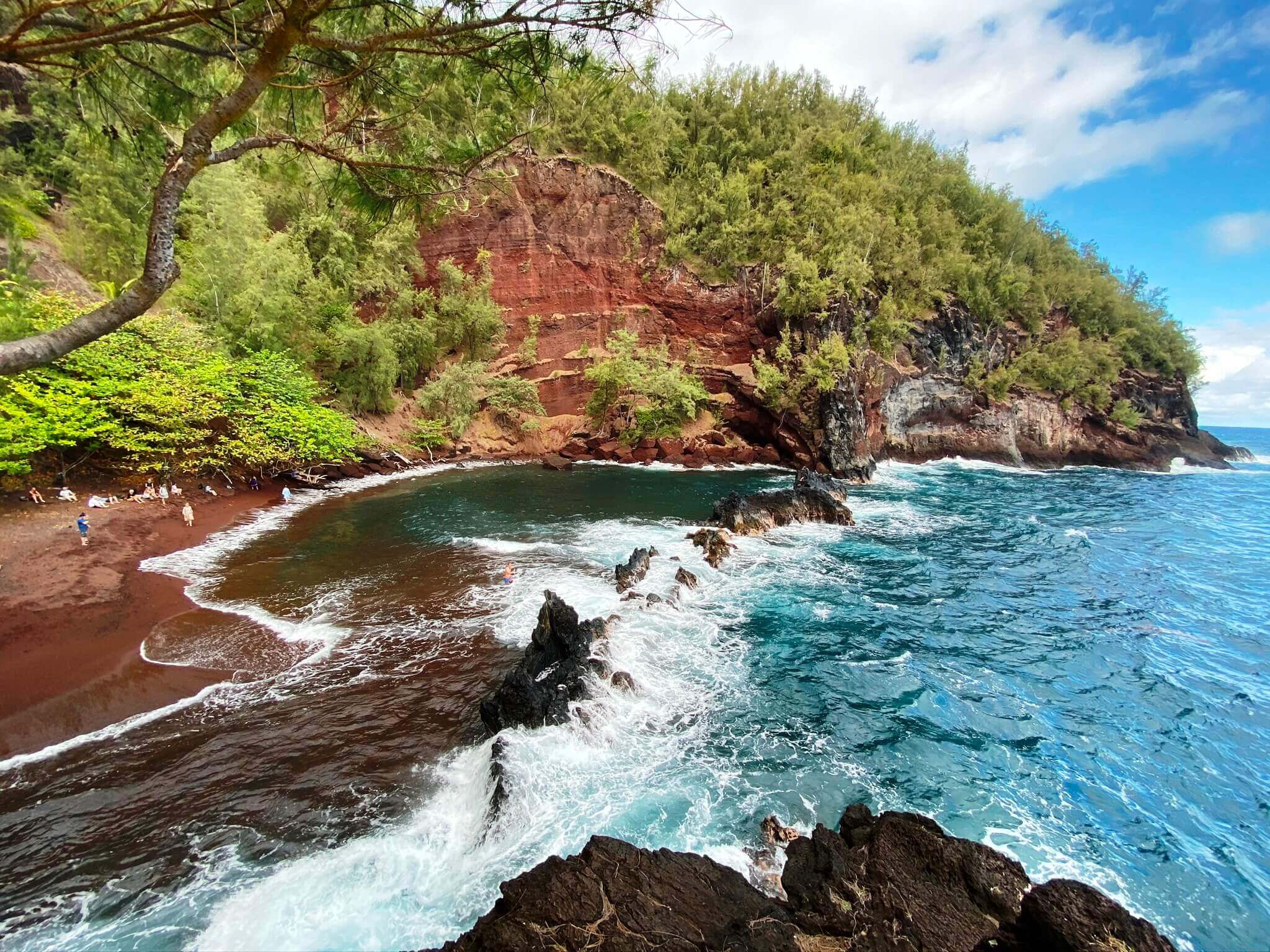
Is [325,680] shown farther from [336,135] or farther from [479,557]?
[336,135]

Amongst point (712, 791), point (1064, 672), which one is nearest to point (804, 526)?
point (1064, 672)

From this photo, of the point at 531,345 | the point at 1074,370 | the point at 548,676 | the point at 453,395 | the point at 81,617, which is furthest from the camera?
the point at 1074,370

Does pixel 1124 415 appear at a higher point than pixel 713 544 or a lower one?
higher

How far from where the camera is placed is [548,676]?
8.55m

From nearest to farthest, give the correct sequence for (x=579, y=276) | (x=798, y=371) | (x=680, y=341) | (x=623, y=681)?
(x=623, y=681) < (x=798, y=371) < (x=579, y=276) < (x=680, y=341)

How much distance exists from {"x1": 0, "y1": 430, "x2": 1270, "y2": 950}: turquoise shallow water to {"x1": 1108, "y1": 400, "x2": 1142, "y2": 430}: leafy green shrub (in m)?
25.1

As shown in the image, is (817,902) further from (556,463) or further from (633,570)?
(556,463)

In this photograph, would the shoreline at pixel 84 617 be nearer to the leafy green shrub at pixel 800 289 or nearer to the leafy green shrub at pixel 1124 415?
the leafy green shrub at pixel 800 289

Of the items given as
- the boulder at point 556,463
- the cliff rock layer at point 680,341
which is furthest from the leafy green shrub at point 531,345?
the boulder at point 556,463

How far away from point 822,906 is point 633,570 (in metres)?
8.78

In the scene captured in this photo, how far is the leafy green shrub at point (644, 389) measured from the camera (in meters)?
29.7

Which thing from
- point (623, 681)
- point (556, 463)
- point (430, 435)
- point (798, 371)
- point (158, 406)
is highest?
point (798, 371)

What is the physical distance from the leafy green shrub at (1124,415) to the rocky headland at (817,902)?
4324 centimetres

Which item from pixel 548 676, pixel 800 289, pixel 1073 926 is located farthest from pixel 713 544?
pixel 800 289
